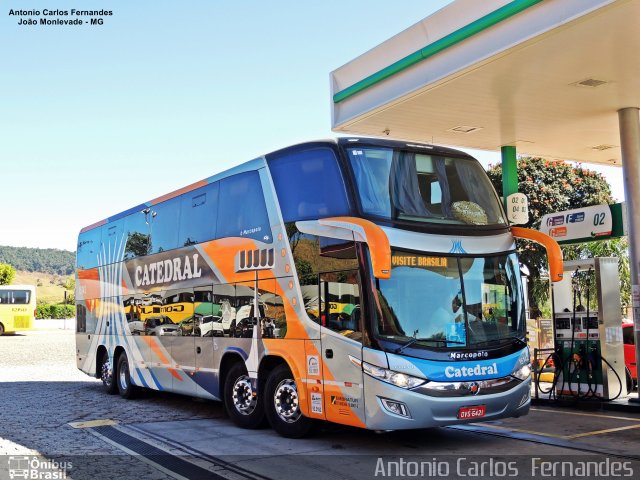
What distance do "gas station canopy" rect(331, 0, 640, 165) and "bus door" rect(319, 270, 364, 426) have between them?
4403mm

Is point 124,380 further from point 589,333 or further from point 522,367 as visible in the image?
point 589,333

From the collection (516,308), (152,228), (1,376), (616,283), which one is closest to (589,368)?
(616,283)

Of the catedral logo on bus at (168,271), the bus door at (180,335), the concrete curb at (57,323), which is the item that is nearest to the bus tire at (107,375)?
the catedral logo on bus at (168,271)

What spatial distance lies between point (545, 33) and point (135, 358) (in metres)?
9.73

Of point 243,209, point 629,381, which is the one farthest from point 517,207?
point 243,209

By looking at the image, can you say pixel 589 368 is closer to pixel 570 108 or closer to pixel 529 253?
pixel 570 108

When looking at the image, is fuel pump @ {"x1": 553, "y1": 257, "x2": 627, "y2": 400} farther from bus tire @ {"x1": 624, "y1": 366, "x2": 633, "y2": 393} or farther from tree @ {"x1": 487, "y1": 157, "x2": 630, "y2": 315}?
tree @ {"x1": 487, "y1": 157, "x2": 630, "y2": 315}

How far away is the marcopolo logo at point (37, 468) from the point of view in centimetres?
746

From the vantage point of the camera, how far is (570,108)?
1330 centimetres

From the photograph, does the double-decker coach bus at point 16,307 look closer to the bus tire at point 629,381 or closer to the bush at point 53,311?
the bush at point 53,311

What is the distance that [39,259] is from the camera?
575ft

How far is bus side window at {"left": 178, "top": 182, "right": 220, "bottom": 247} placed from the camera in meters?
11.9

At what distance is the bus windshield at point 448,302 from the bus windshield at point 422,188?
606 mm

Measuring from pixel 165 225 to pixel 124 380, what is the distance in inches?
147
